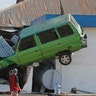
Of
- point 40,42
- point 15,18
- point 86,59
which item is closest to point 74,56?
point 86,59

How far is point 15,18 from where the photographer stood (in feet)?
86.0

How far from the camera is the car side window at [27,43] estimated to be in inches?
699

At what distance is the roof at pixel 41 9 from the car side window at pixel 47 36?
27.1 ft

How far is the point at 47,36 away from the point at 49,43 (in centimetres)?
39

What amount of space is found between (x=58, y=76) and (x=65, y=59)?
927mm

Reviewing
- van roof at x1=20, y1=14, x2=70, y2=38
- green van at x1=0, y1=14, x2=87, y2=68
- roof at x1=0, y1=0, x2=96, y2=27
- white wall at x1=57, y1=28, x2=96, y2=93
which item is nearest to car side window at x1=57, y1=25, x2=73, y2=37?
green van at x1=0, y1=14, x2=87, y2=68

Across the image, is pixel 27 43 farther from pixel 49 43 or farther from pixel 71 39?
pixel 71 39

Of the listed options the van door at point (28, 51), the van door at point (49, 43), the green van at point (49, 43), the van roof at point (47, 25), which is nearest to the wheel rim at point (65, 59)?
the green van at point (49, 43)

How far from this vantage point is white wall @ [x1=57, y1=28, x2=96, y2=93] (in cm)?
1905

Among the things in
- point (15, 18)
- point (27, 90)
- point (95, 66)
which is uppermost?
point (15, 18)

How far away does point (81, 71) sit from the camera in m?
19.1

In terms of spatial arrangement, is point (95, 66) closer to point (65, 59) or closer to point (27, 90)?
point (65, 59)

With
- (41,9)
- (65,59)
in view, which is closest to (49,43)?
(65,59)

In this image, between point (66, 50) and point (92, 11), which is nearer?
point (66, 50)
